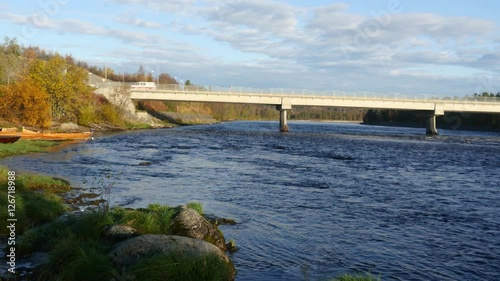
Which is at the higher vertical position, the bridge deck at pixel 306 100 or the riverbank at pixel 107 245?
the bridge deck at pixel 306 100

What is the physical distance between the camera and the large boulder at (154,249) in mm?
10141

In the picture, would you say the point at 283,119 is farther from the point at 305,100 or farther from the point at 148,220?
the point at 148,220

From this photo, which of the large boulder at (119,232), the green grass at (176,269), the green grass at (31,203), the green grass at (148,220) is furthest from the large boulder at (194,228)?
the green grass at (31,203)

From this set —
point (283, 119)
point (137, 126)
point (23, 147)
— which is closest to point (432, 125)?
point (283, 119)

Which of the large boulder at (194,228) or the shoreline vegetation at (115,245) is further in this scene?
the large boulder at (194,228)

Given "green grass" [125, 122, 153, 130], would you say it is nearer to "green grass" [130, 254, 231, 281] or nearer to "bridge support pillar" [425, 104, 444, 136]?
"bridge support pillar" [425, 104, 444, 136]

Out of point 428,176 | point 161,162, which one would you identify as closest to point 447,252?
point 428,176

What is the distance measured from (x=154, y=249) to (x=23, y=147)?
3319 cm

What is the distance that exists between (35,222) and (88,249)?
585 centimetres

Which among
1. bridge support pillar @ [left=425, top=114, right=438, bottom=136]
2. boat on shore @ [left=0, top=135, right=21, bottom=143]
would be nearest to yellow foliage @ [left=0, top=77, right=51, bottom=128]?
boat on shore @ [left=0, top=135, right=21, bottom=143]

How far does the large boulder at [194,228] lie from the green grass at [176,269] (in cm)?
352

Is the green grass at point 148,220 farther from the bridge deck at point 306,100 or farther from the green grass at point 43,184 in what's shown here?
the bridge deck at point 306,100

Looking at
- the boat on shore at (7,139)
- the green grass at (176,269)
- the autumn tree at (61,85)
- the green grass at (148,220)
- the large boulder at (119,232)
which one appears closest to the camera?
the green grass at (176,269)

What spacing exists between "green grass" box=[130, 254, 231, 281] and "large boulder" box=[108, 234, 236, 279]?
34 centimetres
